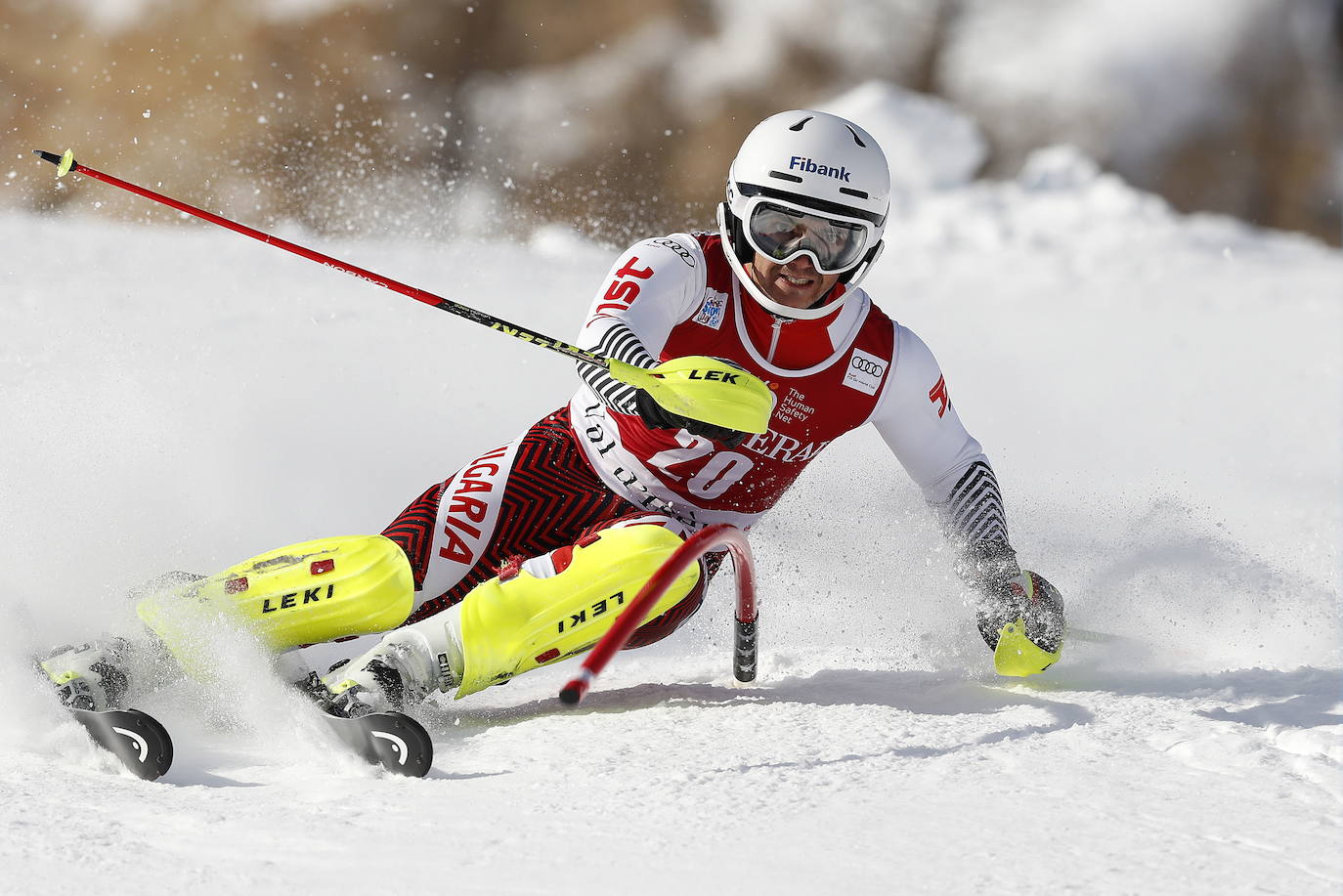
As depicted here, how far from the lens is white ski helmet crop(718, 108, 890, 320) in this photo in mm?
2637

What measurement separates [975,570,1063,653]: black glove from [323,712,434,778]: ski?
130 centimetres

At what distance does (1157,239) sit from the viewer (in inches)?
405

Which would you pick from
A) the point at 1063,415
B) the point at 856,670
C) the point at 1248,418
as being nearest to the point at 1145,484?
the point at 1063,415

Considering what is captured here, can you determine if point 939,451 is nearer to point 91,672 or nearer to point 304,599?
point 304,599

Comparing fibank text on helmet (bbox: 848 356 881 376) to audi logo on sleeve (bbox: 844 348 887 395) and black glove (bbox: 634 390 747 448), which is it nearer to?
audi logo on sleeve (bbox: 844 348 887 395)

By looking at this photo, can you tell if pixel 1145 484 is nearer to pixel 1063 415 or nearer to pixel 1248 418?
pixel 1063 415

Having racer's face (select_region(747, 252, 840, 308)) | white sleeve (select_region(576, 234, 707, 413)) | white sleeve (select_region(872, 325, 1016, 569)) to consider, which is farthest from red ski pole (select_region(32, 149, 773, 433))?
white sleeve (select_region(872, 325, 1016, 569))

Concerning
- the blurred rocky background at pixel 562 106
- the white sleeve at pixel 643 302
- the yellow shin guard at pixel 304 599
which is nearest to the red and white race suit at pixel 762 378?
the white sleeve at pixel 643 302

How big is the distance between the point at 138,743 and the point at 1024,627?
174 centimetres

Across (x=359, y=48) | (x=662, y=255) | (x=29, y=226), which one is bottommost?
(x=662, y=255)

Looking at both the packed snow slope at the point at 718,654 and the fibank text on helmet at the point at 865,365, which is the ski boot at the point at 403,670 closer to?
the packed snow slope at the point at 718,654

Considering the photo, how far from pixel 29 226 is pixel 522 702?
284 inches

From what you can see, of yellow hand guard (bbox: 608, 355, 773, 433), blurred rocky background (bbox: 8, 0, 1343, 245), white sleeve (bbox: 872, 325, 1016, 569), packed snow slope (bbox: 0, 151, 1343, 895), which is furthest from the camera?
blurred rocky background (bbox: 8, 0, 1343, 245)

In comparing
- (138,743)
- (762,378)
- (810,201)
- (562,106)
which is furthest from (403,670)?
(562,106)
